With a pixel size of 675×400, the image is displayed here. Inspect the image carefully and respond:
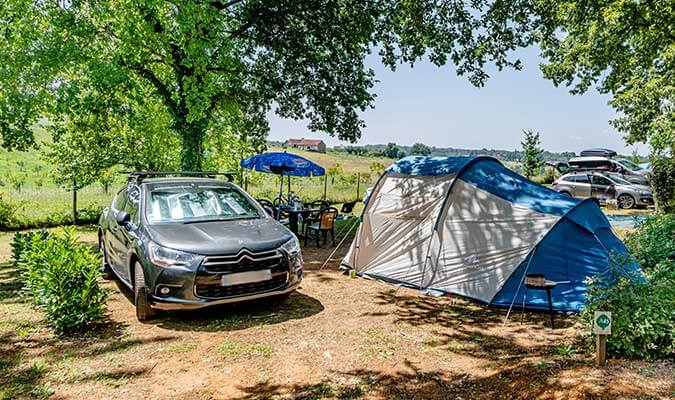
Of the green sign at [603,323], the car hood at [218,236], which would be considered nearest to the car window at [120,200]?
the car hood at [218,236]

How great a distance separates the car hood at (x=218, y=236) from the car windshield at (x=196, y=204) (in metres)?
0.24

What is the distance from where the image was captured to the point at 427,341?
14.6ft

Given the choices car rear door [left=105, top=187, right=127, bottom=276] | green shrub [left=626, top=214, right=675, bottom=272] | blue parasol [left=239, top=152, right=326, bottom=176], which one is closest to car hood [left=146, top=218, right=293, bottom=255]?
car rear door [left=105, top=187, right=127, bottom=276]

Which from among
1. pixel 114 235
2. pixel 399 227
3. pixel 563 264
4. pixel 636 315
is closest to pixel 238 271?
pixel 114 235

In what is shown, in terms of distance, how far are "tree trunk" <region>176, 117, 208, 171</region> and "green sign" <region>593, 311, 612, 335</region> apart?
425 inches

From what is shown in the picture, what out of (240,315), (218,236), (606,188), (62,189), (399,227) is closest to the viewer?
(218,236)

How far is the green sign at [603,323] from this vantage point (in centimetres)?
321

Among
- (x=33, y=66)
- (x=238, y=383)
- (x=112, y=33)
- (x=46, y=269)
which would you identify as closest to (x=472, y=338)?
(x=238, y=383)

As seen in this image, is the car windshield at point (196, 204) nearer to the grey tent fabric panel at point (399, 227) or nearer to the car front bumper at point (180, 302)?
the car front bumper at point (180, 302)

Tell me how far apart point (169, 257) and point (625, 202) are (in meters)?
18.0

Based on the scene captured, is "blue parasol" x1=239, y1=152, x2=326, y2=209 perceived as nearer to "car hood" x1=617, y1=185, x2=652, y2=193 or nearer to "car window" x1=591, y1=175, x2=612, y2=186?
"car window" x1=591, y1=175, x2=612, y2=186

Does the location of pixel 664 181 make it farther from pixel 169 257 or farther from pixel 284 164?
pixel 169 257

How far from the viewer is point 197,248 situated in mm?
4625

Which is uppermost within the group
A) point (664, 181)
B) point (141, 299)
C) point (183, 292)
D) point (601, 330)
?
point (664, 181)
